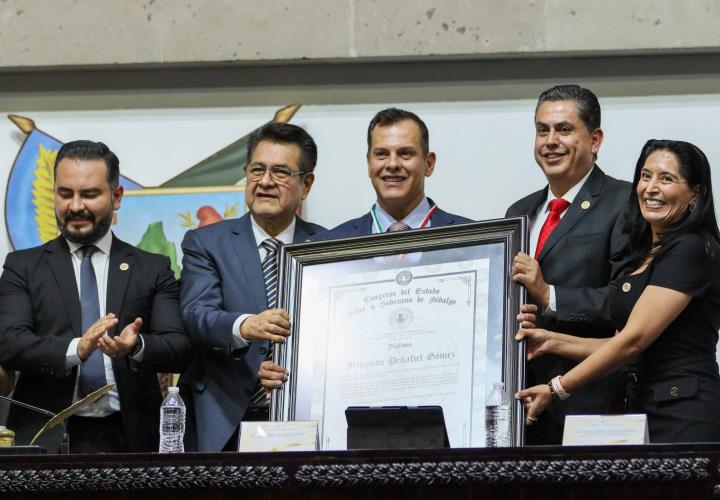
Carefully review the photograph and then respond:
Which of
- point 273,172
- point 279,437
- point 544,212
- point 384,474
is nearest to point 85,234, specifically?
point 273,172

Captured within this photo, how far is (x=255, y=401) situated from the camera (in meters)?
4.32

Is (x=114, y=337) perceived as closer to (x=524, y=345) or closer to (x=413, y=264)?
(x=413, y=264)

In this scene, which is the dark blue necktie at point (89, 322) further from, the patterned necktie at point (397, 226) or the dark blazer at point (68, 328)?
the patterned necktie at point (397, 226)

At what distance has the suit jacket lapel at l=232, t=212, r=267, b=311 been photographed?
14.6ft

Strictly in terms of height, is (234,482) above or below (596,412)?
below

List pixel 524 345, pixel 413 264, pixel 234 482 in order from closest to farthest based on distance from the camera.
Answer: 1. pixel 234 482
2. pixel 524 345
3. pixel 413 264

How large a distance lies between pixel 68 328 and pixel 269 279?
0.67 meters

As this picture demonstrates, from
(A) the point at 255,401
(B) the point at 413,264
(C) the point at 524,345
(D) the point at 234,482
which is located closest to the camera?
(D) the point at 234,482

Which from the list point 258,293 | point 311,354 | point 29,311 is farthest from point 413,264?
point 29,311

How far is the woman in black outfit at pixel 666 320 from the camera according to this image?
3770 millimetres

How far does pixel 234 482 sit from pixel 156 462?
20 cm

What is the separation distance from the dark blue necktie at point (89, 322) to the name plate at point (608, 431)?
174 cm

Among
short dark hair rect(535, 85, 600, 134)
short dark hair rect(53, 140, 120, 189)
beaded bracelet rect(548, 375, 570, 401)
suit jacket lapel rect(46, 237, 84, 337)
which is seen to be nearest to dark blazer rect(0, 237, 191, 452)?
suit jacket lapel rect(46, 237, 84, 337)

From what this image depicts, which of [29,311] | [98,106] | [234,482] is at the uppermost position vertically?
[98,106]
